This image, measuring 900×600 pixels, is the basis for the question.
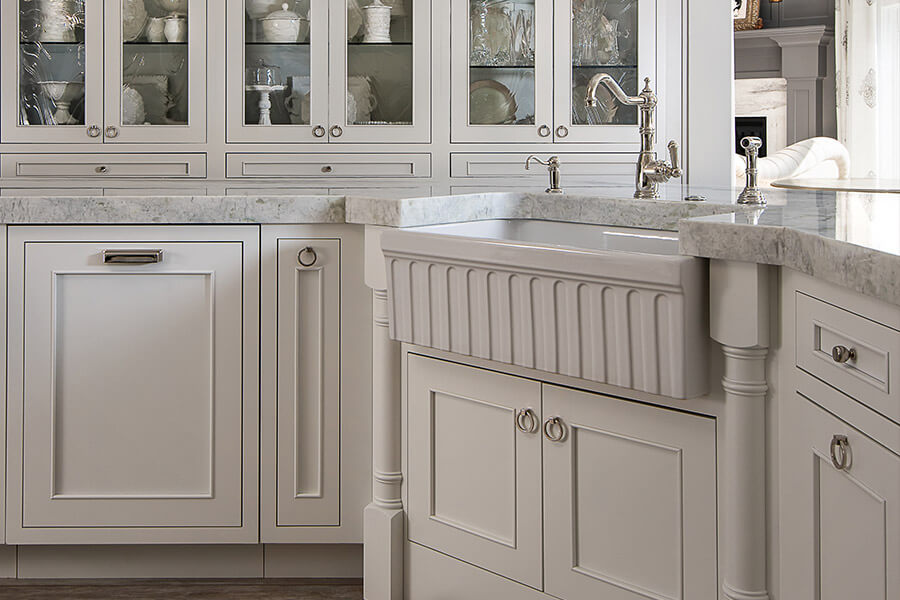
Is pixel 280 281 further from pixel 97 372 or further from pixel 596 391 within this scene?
pixel 596 391

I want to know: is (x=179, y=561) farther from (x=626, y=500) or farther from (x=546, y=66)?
(x=546, y=66)

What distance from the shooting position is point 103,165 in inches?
109

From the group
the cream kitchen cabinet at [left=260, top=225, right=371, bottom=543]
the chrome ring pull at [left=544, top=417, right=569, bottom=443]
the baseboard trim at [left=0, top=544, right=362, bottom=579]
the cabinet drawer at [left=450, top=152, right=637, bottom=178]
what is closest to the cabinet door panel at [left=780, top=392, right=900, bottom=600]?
the chrome ring pull at [left=544, top=417, right=569, bottom=443]

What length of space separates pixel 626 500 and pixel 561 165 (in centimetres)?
149

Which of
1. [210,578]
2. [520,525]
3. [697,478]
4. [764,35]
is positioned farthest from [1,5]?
[764,35]

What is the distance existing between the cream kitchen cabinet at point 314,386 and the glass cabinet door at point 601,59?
1142mm

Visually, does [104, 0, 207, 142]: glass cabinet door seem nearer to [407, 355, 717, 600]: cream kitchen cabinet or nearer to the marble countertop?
the marble countertop

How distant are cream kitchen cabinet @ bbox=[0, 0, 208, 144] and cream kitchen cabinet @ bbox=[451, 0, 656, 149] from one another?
789mm

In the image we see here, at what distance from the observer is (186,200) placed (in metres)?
1.85

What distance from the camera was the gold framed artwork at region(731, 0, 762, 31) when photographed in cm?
693

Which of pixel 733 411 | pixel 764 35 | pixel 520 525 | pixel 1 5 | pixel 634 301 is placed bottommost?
pixel 520 525

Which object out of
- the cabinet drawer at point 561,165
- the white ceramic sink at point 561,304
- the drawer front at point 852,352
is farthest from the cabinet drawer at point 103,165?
the drawer front at point 852,352

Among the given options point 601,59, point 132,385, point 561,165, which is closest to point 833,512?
point 132,385

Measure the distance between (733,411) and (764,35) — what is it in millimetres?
6260
